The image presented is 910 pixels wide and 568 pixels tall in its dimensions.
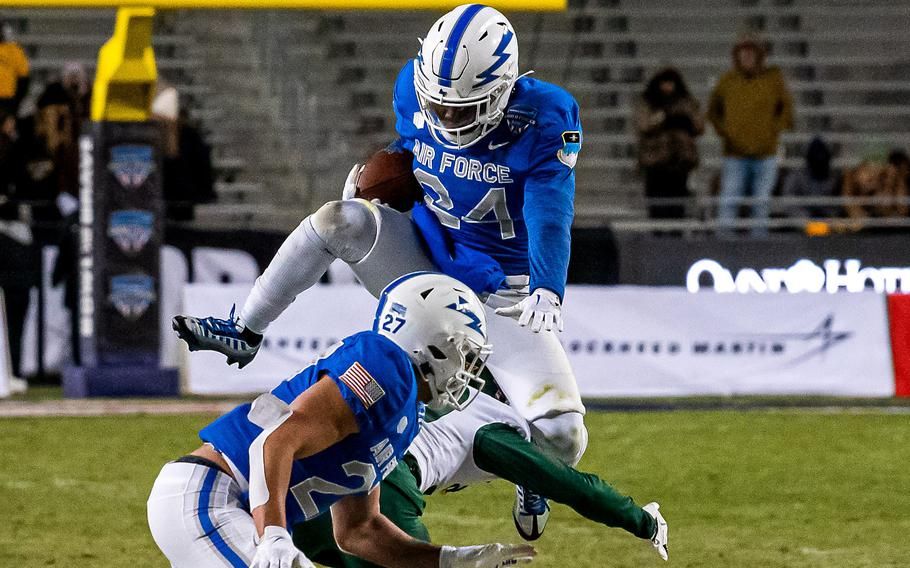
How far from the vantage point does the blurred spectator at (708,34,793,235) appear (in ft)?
38.1

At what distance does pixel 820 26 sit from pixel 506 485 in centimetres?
950

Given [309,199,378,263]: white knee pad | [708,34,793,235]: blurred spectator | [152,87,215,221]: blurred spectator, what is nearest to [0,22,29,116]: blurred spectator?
[152,87,215,221]: blurred spectator

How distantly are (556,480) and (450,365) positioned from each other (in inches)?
27.6

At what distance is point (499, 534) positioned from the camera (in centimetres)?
607

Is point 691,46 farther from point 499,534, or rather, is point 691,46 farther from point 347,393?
point 347,393

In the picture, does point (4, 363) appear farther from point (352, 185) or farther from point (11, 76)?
point (352, 185)

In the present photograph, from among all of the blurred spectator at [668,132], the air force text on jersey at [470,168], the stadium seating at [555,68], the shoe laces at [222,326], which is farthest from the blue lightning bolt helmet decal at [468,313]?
the stadium seating at [555,68]

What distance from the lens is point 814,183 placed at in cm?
1284

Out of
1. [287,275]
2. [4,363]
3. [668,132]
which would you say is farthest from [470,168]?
[668,132]

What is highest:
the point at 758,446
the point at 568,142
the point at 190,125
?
the point at 568,142

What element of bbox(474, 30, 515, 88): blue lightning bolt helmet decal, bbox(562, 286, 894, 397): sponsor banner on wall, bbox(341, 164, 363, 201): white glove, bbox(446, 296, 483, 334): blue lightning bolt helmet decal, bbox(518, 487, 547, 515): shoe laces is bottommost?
bbox(562, 286, 894, 397): sponsor banner on wall

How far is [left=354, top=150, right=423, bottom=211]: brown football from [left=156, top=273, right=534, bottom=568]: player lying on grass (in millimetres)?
1564

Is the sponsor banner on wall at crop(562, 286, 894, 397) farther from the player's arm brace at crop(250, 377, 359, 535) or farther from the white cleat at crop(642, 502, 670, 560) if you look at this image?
the player's arm brace at crop(250, 377, 359, 535)

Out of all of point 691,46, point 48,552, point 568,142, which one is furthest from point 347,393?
point 691,46
